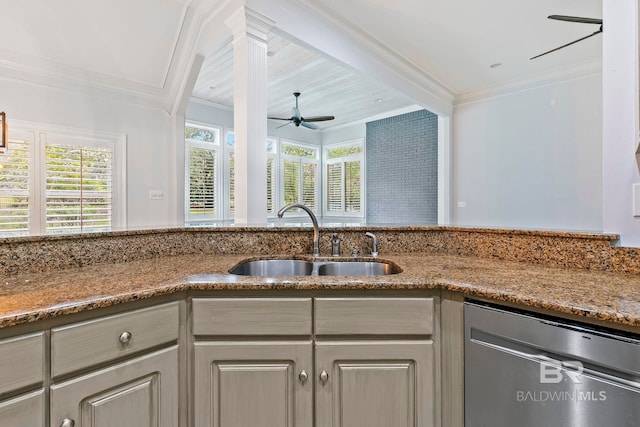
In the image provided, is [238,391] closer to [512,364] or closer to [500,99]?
[512,364]

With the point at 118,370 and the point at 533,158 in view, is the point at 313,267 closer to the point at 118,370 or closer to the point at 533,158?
the point at 118,370

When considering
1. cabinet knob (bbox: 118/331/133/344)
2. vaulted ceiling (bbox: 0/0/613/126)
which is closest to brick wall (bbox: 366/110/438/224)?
vaulted ceiling (bbox: 0/0/613/126)

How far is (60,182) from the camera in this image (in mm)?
3980

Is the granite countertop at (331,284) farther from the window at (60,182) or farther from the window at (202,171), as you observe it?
the window at (202,171)

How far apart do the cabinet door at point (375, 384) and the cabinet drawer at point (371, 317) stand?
48 millimetres

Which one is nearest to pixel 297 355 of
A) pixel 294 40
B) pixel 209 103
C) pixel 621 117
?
pixel 621 117

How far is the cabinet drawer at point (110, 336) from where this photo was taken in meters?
0.92

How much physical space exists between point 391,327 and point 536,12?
3772 mm

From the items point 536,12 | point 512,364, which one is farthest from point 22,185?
point 536,12

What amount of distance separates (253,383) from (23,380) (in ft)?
2.14

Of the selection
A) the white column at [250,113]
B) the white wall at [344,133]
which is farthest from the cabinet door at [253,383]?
the white wall at [344,133]

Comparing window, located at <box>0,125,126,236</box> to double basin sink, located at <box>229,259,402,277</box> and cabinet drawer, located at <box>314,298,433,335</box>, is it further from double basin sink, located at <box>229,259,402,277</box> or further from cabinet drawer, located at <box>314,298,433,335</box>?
cabinet drawer, located at <box>314,298,433,335</box>

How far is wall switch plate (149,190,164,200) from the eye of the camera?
4629 mm

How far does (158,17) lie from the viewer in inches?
133
